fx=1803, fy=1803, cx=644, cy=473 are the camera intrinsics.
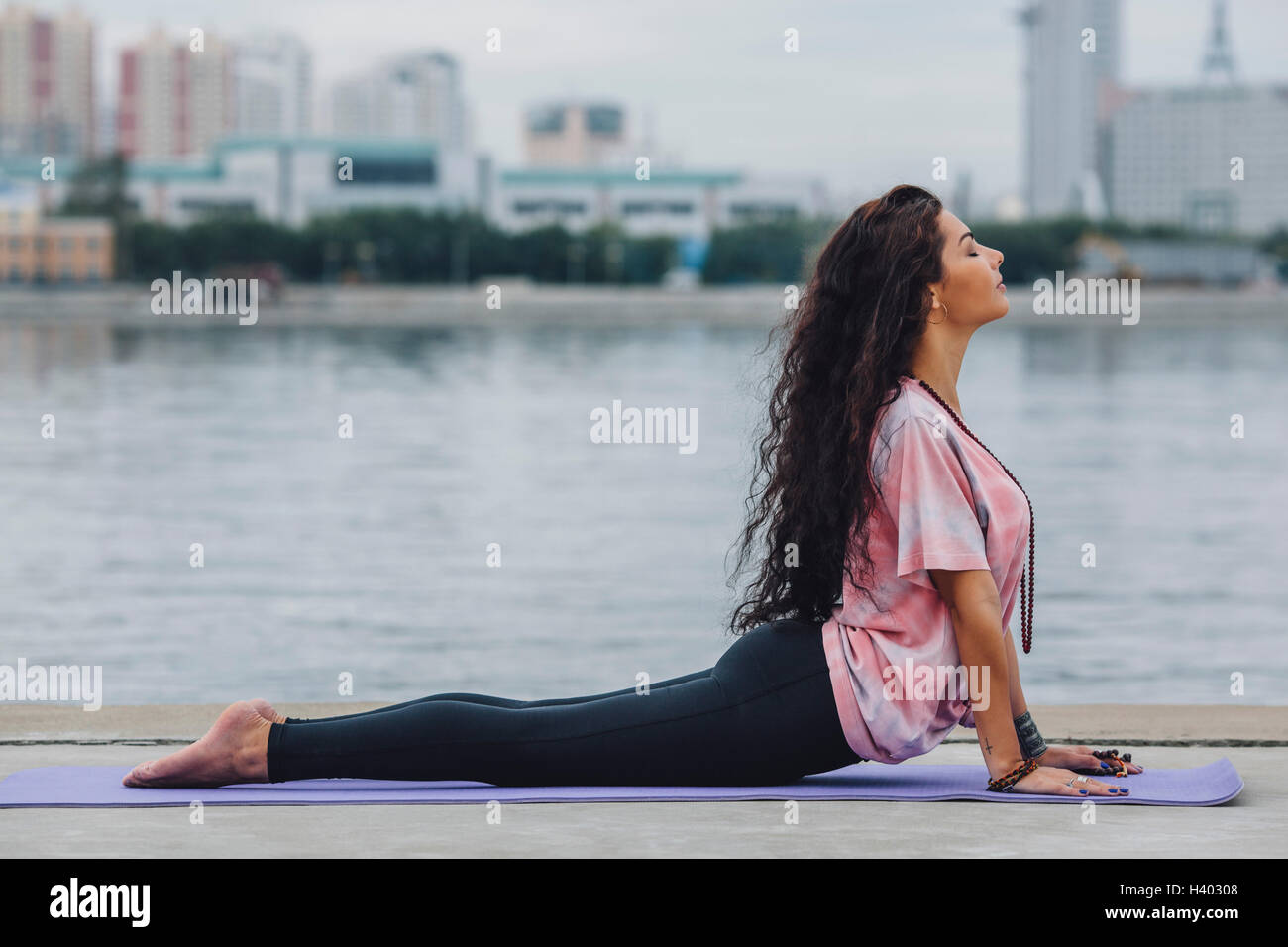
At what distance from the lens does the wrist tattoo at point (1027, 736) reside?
356 centimetres

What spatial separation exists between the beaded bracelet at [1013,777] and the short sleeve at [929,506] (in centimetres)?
39

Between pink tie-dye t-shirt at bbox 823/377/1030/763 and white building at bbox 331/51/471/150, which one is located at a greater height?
white building at bbox 331/51/471/150

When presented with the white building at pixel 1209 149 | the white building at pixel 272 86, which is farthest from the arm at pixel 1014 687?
the white building at pixel 1209 149

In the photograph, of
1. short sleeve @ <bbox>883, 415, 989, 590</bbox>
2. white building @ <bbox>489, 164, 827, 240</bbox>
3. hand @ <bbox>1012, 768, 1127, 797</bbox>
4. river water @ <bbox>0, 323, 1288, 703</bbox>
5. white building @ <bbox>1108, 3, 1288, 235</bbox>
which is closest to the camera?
short sleeve @ <bbox>883, 415, 989, 590</bbox>

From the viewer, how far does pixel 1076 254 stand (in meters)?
105

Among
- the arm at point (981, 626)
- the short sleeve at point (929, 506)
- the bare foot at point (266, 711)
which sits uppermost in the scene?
the short sleeve at point (929, 506)

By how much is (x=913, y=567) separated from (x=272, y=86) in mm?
176998

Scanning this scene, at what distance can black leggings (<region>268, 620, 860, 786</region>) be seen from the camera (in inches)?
138

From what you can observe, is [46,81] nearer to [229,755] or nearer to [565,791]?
[229,755]

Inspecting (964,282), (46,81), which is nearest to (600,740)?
(964,282)

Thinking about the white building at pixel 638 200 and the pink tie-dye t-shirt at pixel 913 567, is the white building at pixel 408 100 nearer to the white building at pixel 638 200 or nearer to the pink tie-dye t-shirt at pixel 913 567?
the white building at pixel 638 200

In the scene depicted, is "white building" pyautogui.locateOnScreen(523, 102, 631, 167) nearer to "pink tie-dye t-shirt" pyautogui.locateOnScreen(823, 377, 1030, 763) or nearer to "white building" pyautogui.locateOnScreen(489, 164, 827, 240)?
"white building" pyautogui.locateOnScreen(489, 164, 827, 240)

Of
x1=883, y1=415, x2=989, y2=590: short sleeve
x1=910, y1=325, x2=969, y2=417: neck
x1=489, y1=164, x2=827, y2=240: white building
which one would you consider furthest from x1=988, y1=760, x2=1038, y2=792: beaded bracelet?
x1=489, y1=164, x2=827, y2=240: white building
